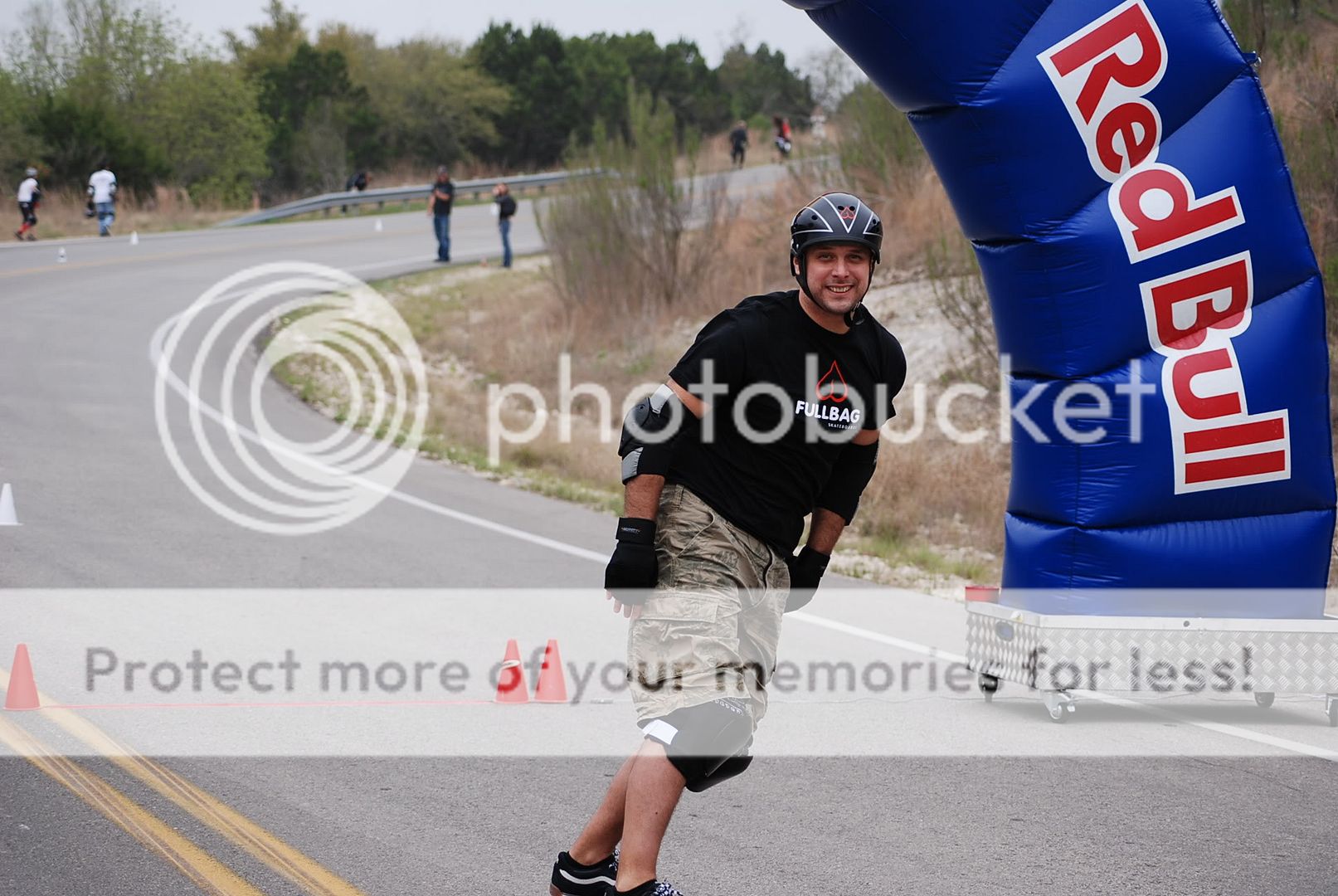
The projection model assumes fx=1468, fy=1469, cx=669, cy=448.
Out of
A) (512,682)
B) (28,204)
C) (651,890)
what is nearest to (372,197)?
(28,204)

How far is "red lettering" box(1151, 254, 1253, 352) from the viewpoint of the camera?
729 cm

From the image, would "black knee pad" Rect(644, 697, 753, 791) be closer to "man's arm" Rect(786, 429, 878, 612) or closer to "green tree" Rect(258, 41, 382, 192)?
"man's arm" Rect(786, 429, 878, 612)

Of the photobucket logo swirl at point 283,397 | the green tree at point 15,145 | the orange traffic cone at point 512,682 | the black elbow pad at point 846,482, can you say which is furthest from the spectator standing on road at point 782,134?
the black elbow pad at point 846,482

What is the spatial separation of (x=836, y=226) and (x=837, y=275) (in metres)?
0.15

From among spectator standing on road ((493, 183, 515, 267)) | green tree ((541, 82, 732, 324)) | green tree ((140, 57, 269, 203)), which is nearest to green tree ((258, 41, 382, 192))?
green tree ((140, 57, 269, 203))

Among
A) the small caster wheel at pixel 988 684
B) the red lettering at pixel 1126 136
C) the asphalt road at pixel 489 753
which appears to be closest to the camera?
the asphalt road at pixel 489 753

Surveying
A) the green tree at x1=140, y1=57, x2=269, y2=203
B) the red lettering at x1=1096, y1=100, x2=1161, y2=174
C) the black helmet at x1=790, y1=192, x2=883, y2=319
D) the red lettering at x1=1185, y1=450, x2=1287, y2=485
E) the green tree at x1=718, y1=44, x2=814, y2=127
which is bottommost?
the red lettering at x1=1185, y1=450, x2=1287, y2=485

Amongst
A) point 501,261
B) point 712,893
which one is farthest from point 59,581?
point 501,261

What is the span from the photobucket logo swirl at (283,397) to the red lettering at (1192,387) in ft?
22.9

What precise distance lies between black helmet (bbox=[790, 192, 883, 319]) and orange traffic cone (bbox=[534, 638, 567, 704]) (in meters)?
3.34

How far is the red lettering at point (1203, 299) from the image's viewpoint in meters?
7.29

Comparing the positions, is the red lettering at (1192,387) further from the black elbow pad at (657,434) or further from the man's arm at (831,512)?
the black elbow pad at (657,434)

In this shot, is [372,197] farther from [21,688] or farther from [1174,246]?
[1174,246]

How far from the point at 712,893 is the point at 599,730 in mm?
2040
